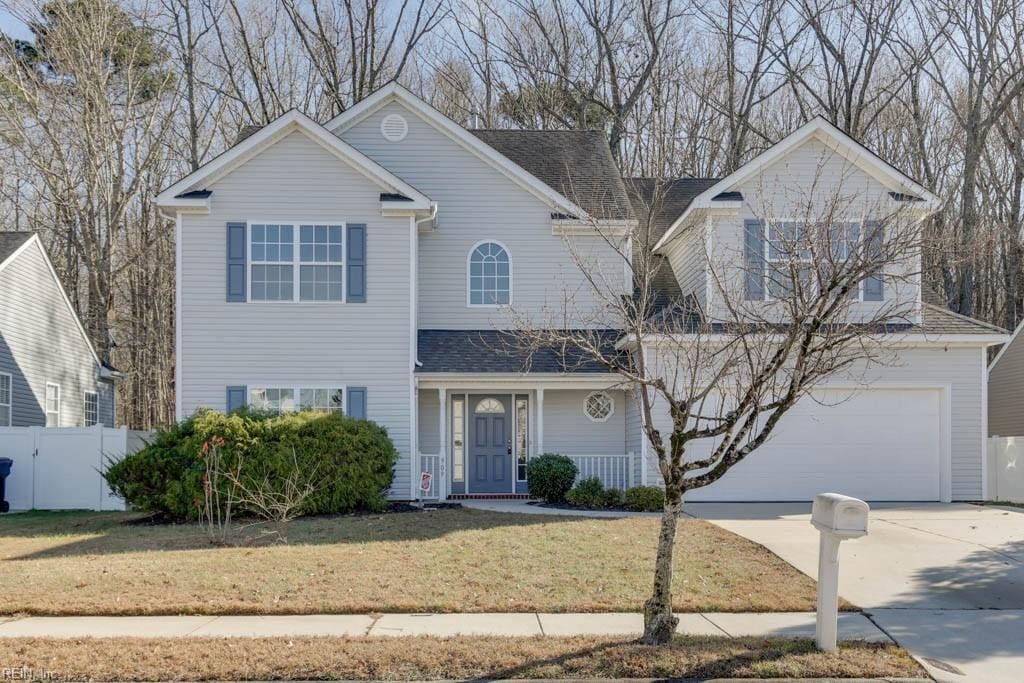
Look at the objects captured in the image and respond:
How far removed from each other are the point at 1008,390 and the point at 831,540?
20893mm

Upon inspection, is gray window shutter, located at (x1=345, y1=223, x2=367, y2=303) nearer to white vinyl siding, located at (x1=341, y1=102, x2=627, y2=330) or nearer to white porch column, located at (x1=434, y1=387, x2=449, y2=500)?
white vinyl siding, located at (x1=341, y1=102, x2=627, y2=330)

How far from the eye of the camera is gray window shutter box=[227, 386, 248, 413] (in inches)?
697

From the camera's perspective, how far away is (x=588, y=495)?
16.8m

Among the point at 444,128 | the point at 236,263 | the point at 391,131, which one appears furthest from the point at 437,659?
the point at 391,131

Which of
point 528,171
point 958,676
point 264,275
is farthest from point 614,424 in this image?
point 958,676

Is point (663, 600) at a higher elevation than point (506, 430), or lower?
lower

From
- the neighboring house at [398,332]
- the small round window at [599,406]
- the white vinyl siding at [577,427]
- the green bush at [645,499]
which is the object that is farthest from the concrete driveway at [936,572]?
the small round window at [599,406]

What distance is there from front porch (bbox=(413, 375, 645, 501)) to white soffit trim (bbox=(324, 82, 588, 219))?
Answer: 4101 mm

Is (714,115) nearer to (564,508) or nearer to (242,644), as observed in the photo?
(564,508)

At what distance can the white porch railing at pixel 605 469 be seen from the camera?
1820 centimetres

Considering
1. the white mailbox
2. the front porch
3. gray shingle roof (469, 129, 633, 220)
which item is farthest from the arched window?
the white mailbox

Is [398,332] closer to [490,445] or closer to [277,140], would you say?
[490,445]

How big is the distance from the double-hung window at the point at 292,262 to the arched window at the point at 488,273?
307 cm

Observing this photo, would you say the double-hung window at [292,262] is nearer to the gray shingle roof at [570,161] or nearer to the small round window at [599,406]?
the gray shingle roof at [570,161]
